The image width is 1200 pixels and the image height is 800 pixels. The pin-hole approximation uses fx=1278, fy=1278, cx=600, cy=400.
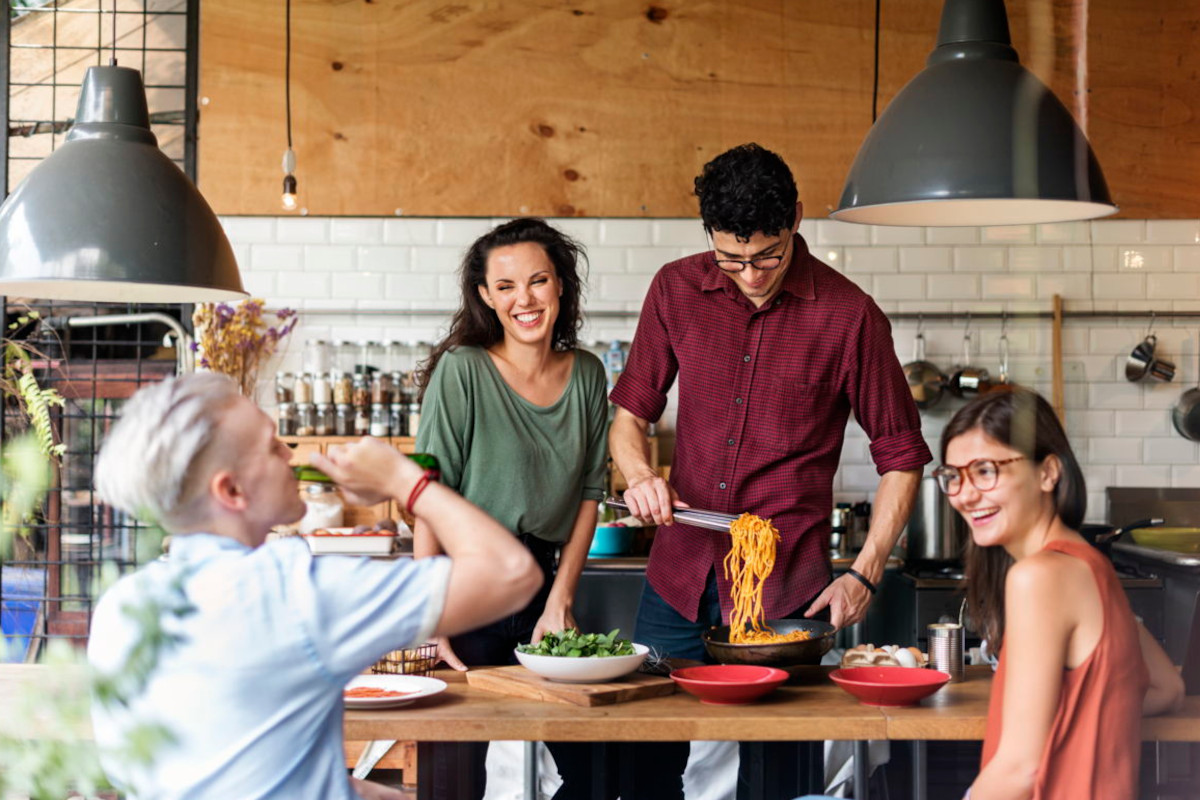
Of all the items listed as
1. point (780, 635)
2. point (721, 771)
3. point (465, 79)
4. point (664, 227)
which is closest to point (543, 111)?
point (465, 79)

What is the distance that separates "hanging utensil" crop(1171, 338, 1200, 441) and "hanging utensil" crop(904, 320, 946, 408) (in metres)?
3.80

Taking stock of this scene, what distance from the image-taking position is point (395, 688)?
2.52 meters

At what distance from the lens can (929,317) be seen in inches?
227

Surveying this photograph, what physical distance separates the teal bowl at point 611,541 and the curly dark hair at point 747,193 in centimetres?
229

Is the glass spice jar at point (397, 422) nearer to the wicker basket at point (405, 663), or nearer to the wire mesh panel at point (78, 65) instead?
the wire mesh panel at point (78, 65)

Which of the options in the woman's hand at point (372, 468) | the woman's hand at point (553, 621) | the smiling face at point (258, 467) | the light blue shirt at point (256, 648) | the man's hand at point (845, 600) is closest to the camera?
the light blue shirt at point (256, 648)

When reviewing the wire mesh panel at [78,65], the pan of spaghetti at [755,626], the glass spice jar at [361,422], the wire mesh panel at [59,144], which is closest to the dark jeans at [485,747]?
the pan of spaghetti at [755,626]

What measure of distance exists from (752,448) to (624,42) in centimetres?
323

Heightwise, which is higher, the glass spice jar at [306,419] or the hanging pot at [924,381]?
the hanging pot at [924,381]

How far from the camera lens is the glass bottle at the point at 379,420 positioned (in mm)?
5559

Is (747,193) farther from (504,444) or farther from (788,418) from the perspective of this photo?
(504,444)

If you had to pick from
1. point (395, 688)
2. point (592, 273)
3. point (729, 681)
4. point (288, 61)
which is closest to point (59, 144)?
point (288, 61)

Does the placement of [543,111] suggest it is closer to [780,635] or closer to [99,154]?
[99,154]

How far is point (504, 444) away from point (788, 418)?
69cm
